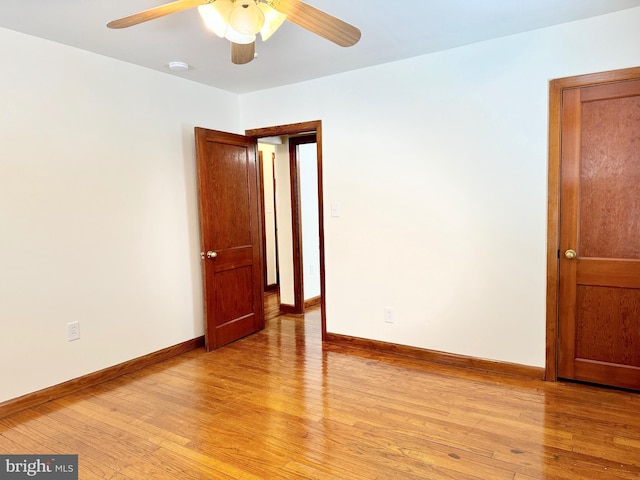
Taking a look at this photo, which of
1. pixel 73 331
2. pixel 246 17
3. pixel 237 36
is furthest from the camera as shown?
pixel 73 331

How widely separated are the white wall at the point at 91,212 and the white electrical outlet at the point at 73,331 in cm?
4

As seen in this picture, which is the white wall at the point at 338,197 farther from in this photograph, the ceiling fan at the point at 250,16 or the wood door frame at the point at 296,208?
the ceiling fan at the point at 250,16

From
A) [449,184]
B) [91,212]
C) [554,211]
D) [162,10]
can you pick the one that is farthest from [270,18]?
[554,211]

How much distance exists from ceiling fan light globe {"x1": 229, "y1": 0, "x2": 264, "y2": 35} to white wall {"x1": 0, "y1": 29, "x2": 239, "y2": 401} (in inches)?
69.9

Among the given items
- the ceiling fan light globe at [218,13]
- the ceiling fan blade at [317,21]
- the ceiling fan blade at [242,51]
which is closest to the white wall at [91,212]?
the ceiling fan blade at [242,51]

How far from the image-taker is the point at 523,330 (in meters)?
3.02

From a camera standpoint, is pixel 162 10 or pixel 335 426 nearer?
pixel 162 10

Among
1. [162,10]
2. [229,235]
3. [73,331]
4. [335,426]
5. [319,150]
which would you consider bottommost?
[335,426]

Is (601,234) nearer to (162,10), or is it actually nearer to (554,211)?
(554,211)

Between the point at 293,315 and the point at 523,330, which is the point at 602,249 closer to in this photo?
the point at 523,330

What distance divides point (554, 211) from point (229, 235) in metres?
2.66

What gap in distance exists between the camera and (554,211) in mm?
2852

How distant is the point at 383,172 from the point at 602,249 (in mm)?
1640

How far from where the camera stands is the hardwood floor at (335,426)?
205 centimetres
